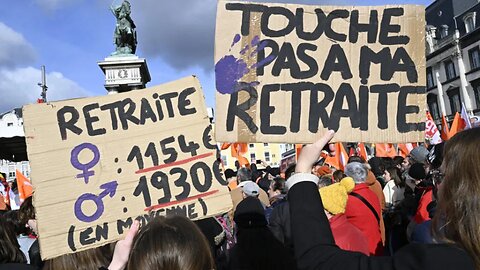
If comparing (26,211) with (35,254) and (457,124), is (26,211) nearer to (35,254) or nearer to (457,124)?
(35,254)

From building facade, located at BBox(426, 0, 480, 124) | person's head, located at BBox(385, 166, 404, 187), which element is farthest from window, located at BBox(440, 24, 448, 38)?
person's head, located at BBox(385, 166, 404, 187)

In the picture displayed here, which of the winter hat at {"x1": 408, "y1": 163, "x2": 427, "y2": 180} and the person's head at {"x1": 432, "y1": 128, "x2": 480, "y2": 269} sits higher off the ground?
the person's head at {"x1": 432, "y1": 128, "x2": 480, "y2": 269}

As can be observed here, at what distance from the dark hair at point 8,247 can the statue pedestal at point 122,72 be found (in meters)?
15.3

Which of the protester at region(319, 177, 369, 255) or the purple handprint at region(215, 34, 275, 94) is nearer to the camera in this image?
the purple handprint at region(215, 34, 275, 94)

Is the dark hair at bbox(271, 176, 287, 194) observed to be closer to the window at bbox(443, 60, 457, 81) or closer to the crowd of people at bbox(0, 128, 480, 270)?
the crowd of people at bbox(0, 128, 480, 270)

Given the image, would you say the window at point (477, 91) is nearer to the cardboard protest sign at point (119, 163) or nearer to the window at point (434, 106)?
the window at point (434, 106)

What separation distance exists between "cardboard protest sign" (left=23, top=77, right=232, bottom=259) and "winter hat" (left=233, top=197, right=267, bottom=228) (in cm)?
112

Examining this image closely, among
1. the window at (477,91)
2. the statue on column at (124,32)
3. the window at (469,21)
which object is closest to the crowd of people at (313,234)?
the statue on column at (124,32)

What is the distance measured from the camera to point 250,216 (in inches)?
159

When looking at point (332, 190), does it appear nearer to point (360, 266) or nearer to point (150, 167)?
point (150, 167)

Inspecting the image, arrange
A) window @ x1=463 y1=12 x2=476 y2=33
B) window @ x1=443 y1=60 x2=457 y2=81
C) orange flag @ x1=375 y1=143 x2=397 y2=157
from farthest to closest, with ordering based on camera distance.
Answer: window @ x1=443 y1=60 x2=457 y2=81 < window @ x1=463 y1=12 x2=476 y2=33 < orange flag @ x1=375 y1=143 x2=397 y2=157

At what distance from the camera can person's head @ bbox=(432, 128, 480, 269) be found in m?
1.67

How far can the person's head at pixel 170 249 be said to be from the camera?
1929 mm

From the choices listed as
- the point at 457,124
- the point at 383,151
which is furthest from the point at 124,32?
the point at 457,124
